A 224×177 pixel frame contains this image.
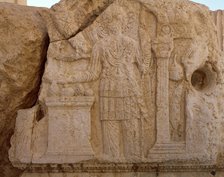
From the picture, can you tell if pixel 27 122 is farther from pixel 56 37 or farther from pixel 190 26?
pixel 190 26

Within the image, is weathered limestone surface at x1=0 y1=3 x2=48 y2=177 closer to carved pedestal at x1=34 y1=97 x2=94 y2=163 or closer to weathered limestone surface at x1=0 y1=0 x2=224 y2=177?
weathered limestone surface at x1=0 y1=0 x2=224 y2=177

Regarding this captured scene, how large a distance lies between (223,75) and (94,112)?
1269 millimetres

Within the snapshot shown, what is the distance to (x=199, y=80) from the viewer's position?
416cm

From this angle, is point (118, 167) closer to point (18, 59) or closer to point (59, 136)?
point (59, 136)

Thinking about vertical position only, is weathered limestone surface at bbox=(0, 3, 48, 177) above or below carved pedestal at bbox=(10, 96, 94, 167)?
above

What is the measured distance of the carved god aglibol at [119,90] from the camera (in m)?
3.89

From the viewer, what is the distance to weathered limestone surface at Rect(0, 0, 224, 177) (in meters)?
3.87

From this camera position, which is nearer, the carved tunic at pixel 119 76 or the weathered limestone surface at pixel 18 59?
the carved tunic at pixel 119 76

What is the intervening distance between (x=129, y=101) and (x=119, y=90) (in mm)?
135

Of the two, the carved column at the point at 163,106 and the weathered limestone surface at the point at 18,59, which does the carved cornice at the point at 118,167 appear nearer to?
the carved column at the point at 163,106

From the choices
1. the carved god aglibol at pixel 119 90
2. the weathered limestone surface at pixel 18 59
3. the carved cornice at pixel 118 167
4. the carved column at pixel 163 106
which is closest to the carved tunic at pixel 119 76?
the carved god aglibol at pixel 119 90

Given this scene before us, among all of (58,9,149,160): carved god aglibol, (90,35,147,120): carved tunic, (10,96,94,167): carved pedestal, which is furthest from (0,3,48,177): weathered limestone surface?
(90,35,147,120): carved tunic

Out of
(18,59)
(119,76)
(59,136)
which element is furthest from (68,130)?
(18,59)

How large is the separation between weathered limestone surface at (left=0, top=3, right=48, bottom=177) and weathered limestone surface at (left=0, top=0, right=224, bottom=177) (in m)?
0.25
